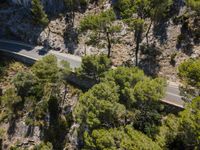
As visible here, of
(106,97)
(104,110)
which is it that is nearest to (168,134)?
(104,110)

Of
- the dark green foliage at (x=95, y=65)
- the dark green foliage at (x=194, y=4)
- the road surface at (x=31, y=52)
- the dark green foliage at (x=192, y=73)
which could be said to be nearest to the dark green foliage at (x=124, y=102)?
the dark green foliage at (x=192, y=73)

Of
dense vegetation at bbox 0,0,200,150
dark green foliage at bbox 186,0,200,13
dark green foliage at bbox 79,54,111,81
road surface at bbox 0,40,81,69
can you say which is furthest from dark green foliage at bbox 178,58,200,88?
road surface at bbox 0,40,81,69

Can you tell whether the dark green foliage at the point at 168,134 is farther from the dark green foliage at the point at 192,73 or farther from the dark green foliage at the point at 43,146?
the dark green foliage at the point at 43,146

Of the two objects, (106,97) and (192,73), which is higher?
(192,73)

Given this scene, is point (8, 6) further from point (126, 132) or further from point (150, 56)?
point (126, 132)

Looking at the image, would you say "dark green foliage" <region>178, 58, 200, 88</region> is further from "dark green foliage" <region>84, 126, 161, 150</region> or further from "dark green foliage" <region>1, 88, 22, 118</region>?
"dark green foliage" <region>1, 88, 22, 118</region>

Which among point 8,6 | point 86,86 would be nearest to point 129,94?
point 86,86

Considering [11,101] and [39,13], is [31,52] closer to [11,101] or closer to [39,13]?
[39,13]

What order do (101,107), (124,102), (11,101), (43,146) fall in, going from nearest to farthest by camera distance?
(101,107)
(124,102)
(43,146)
(11,101)
